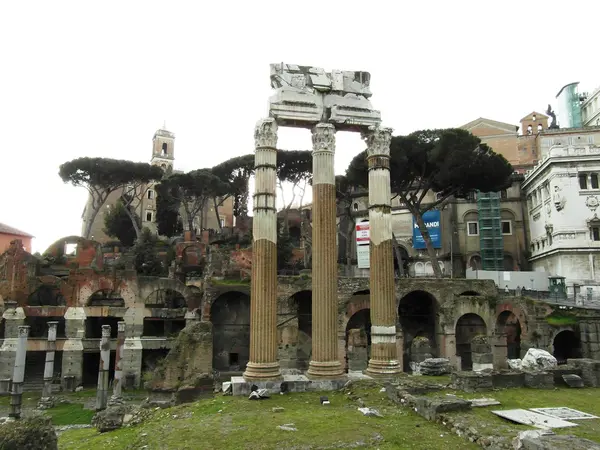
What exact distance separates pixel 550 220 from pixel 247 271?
18077 millimetres

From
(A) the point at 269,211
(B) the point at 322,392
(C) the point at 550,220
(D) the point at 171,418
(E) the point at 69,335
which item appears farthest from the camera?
(C) the point at 550,220

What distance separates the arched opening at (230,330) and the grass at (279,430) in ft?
44.8

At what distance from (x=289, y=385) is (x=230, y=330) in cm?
1379

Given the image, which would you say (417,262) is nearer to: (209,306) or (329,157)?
(209,306)

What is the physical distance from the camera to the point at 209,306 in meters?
23.1

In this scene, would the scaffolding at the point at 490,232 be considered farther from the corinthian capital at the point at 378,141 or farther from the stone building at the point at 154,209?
the corinthian capital at the point at 378,141

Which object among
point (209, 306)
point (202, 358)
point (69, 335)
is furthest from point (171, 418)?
point (69, 335)

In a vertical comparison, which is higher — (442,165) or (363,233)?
(442,165)

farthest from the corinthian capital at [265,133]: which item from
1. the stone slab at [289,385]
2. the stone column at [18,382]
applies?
the stone column at [18,382]

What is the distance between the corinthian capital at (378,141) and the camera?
12.7 meters

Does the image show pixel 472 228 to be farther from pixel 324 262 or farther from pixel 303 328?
pixel 324 262

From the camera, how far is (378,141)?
41.6ft

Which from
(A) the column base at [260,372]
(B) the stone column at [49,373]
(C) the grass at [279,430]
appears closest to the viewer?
(C) the grass at [279,430]

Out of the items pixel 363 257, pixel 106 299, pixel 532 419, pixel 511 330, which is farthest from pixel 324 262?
pixel 106 299
